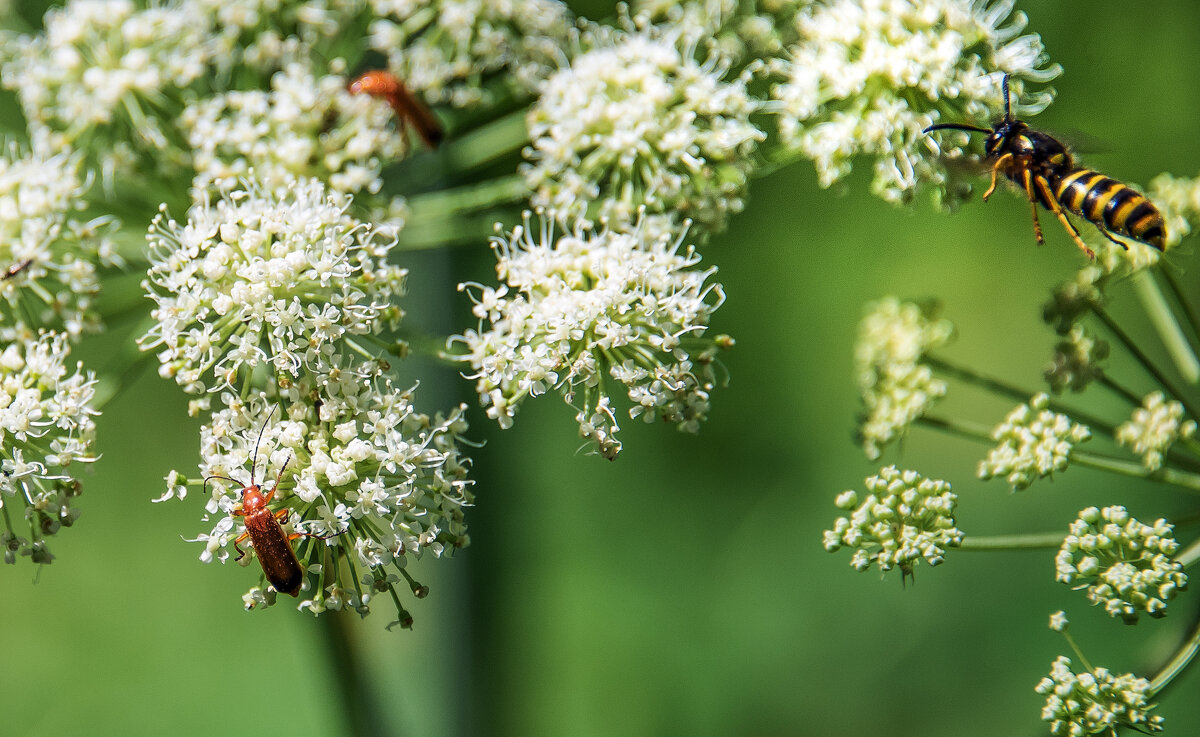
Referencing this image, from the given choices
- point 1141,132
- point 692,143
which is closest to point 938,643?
point 1141,132

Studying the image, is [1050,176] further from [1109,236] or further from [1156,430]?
[1156,430]

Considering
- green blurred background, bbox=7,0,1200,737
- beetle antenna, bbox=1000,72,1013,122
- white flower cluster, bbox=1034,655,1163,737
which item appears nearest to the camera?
white flower cluster, bbox=1034,655,1163,737

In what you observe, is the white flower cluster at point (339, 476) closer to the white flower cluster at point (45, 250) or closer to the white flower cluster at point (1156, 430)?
the white flower cluster at point (45, 250)

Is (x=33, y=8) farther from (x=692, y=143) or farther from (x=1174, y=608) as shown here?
(x=1174, y=608)

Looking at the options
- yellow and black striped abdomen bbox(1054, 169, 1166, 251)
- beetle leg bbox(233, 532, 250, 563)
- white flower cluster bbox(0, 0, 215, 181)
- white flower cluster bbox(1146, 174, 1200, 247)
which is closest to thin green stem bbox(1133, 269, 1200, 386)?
white flower cluster bbox(1146, 174, 1200, 247)

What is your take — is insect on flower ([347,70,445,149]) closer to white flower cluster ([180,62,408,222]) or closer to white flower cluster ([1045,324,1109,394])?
white flower cluster ([180,62,408,222])

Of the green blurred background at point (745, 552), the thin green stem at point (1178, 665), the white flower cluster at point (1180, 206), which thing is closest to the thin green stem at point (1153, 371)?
the white flower cluster at point (1180, 206)
